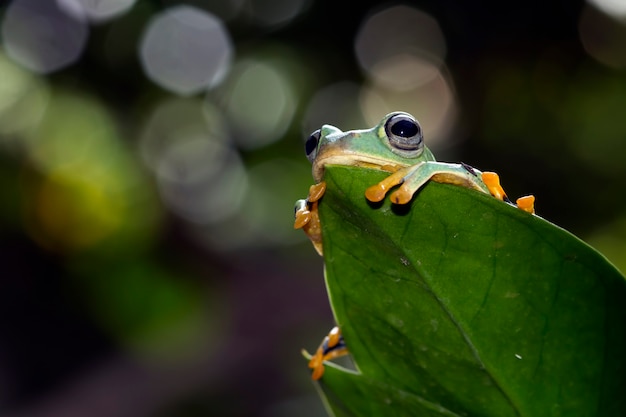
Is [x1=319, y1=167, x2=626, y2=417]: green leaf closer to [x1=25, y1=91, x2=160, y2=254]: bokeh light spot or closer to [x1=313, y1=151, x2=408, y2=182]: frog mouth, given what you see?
[x1=313, y1=151, x2=408, y2=182]: frog mouth

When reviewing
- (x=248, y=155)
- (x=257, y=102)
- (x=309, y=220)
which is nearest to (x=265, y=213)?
(x=248, y=155)

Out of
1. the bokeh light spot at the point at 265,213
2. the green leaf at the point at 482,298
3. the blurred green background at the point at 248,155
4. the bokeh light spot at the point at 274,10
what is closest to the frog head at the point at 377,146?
the green leaf at the point at 482,298

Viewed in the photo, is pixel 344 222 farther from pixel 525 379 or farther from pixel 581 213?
pixel 581 213

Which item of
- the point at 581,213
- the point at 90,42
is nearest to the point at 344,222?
the point at 581,213

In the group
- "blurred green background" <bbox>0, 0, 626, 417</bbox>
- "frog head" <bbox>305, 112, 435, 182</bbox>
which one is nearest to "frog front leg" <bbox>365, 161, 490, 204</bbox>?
"frog head" <bbox>305, 112, 435, 182</bbox>

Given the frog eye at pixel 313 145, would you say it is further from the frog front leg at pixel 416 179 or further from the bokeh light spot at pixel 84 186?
the bokeh light spot at pixel 84 186
